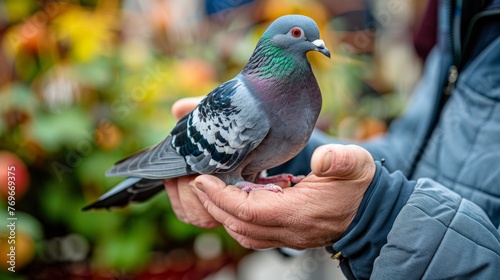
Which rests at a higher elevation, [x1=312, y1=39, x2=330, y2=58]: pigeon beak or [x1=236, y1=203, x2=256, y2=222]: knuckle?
[x1=312, y1=39, x2=330, y2=58]: pigeon beak

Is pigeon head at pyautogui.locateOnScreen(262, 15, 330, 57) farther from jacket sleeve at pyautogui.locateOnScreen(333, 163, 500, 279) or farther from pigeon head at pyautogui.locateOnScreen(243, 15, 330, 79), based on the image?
jacket sleeve at pyautogui.locateOnScreen(333, 163, 500, 279)

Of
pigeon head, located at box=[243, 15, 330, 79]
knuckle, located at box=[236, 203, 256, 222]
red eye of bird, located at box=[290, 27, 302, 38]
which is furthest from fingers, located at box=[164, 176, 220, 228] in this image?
red eye of bird, located at box=[290, 27, 302, 38]

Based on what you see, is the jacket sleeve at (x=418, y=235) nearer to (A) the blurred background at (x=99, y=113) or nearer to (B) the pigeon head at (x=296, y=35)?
(B) the pigeon head at (x=296, y=35)

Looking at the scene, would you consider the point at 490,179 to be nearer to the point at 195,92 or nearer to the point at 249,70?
the point at 249,70

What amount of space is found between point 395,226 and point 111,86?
1.44m

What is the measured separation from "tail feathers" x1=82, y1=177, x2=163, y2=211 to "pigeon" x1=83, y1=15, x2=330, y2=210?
169mm

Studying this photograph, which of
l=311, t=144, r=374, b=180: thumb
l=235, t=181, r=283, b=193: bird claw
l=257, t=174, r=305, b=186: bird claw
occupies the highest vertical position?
l=311, t=144, r=374, b=180: thumb

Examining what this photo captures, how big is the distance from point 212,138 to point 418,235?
0.51 metres

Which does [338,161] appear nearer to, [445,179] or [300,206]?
[300,206]

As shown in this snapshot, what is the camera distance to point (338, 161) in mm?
1098

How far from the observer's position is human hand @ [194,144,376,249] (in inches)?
47.3

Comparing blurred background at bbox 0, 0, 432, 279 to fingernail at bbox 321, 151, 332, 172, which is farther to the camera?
blurred background at bbox 0, 0, 432, 279

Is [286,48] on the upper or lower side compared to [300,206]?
upper

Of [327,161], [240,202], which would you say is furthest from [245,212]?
[327,161]
